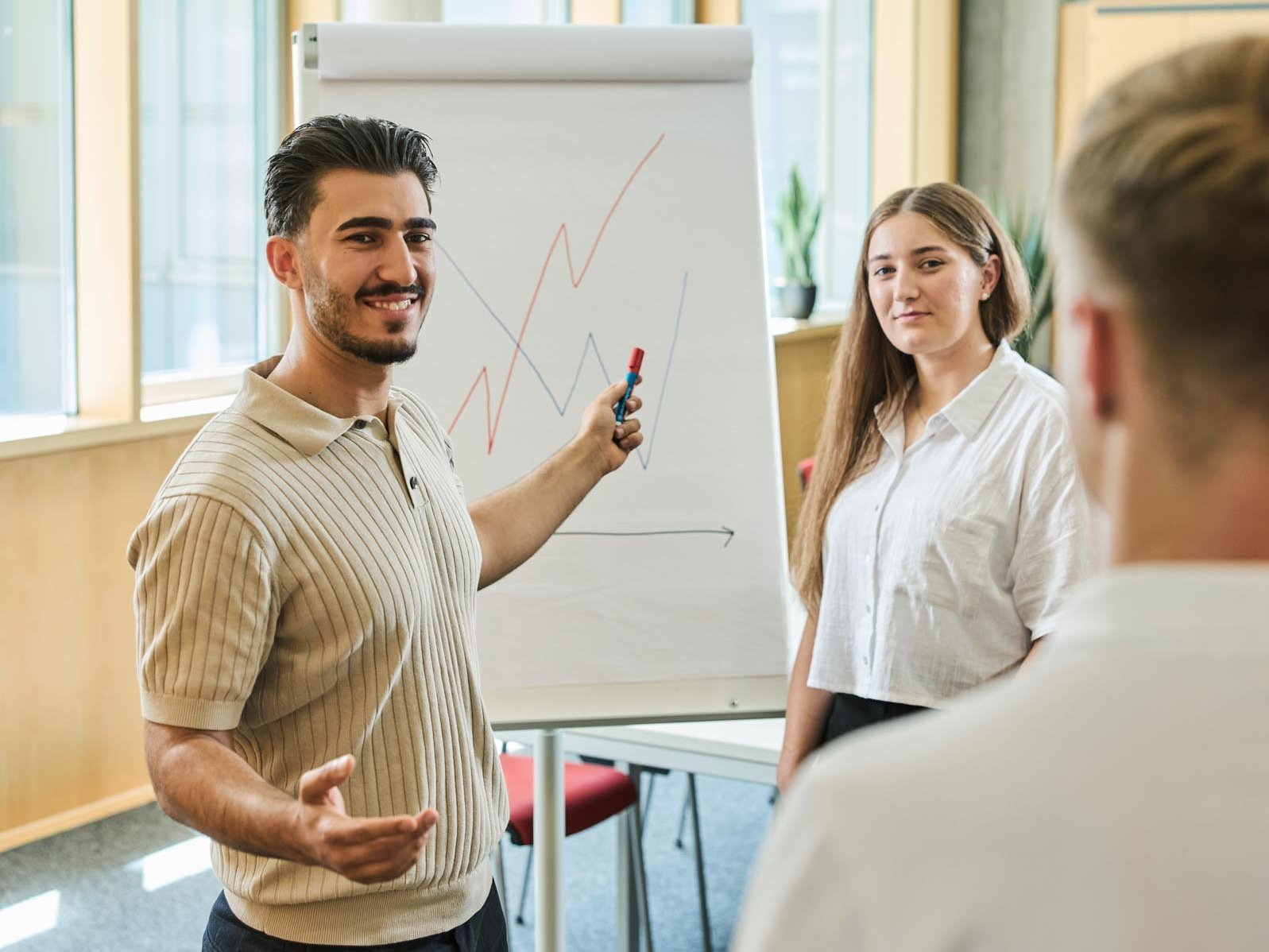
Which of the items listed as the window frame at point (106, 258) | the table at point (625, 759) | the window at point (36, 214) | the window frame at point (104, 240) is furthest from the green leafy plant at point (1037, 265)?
the table at point (625, 759)

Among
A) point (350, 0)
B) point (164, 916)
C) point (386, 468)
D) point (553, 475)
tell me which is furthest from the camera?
point (350, 0)

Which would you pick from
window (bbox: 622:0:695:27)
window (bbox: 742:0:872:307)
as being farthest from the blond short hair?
window (bbox: 742:0:872:307)

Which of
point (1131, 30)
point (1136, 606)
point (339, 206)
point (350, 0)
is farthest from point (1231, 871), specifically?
point (1131, 30)

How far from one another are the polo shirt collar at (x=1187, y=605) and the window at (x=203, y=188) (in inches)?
154

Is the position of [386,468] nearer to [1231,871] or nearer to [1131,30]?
A: [1231,871]

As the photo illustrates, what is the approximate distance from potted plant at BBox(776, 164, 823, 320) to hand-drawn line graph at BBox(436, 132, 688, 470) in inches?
163

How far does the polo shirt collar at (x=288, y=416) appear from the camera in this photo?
1.55 meters

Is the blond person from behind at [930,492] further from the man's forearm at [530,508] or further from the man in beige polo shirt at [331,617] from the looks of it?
the man in beige polo shirt at [331,617]

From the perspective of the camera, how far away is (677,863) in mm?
3760

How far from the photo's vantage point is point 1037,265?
23.5 ft

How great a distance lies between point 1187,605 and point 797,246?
19.7ft

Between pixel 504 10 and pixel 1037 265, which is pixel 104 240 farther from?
pixel 1037 265

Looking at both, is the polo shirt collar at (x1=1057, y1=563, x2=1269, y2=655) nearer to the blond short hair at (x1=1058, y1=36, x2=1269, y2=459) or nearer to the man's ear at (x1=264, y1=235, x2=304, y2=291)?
the blond short hair at (x1=1058, y1=36, x2=1269, y2=459)

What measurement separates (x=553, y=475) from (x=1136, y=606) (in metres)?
1.49
